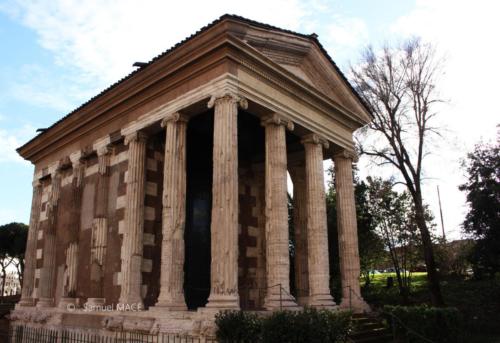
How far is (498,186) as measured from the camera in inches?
752

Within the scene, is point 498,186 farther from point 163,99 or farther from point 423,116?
point 163,99

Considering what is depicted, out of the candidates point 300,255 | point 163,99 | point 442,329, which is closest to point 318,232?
point 300,255

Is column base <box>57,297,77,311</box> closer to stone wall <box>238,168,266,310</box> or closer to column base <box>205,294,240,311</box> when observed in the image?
stone wall <box>238,168,266,310</box>

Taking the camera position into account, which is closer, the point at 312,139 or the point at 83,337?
the point at 83,337

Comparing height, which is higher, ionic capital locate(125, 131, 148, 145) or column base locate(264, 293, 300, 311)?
ionic capital locate(125, 131, 148, 145)

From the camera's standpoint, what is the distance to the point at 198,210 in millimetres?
15391

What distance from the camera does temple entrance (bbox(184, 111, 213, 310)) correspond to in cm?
1445

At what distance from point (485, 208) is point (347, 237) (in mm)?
8686

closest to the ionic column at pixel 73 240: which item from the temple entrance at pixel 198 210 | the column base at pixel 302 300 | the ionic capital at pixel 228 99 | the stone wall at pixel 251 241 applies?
the temple entrance at pixel 198 210

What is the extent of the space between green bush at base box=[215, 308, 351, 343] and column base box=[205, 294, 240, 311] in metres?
0.62

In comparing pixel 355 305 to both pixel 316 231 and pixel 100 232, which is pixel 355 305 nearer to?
pixel 316 231

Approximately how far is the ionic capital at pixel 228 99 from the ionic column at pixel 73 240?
287 inches

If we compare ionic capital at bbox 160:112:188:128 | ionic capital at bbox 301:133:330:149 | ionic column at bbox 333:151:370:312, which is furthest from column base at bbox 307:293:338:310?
ionic capital at bbox 160:112:188:128

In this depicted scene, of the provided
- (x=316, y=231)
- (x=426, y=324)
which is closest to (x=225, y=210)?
(x=316, y=231)
